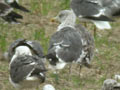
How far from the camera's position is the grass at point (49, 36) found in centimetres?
938

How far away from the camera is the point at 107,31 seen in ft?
41.0

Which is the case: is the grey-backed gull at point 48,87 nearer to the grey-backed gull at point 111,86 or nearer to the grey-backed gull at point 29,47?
the grey-backed gull at point 29,47

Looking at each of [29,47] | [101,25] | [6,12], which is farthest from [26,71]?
[101,25]

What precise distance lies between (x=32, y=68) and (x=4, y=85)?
1.18 meters

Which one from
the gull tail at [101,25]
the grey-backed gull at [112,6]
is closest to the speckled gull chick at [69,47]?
the gull tail at [101,25]

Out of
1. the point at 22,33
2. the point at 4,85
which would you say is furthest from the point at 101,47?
the point at 4,85

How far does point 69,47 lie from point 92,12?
2.57 meters

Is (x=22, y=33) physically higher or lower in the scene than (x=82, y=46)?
lower

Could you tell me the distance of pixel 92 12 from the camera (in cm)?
1143

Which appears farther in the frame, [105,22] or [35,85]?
[105,22]

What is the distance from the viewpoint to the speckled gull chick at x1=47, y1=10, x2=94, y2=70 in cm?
877

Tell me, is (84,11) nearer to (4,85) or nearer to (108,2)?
(108,2)

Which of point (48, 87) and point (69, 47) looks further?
point (69, 47)

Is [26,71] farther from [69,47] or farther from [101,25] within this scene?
[101,25]
